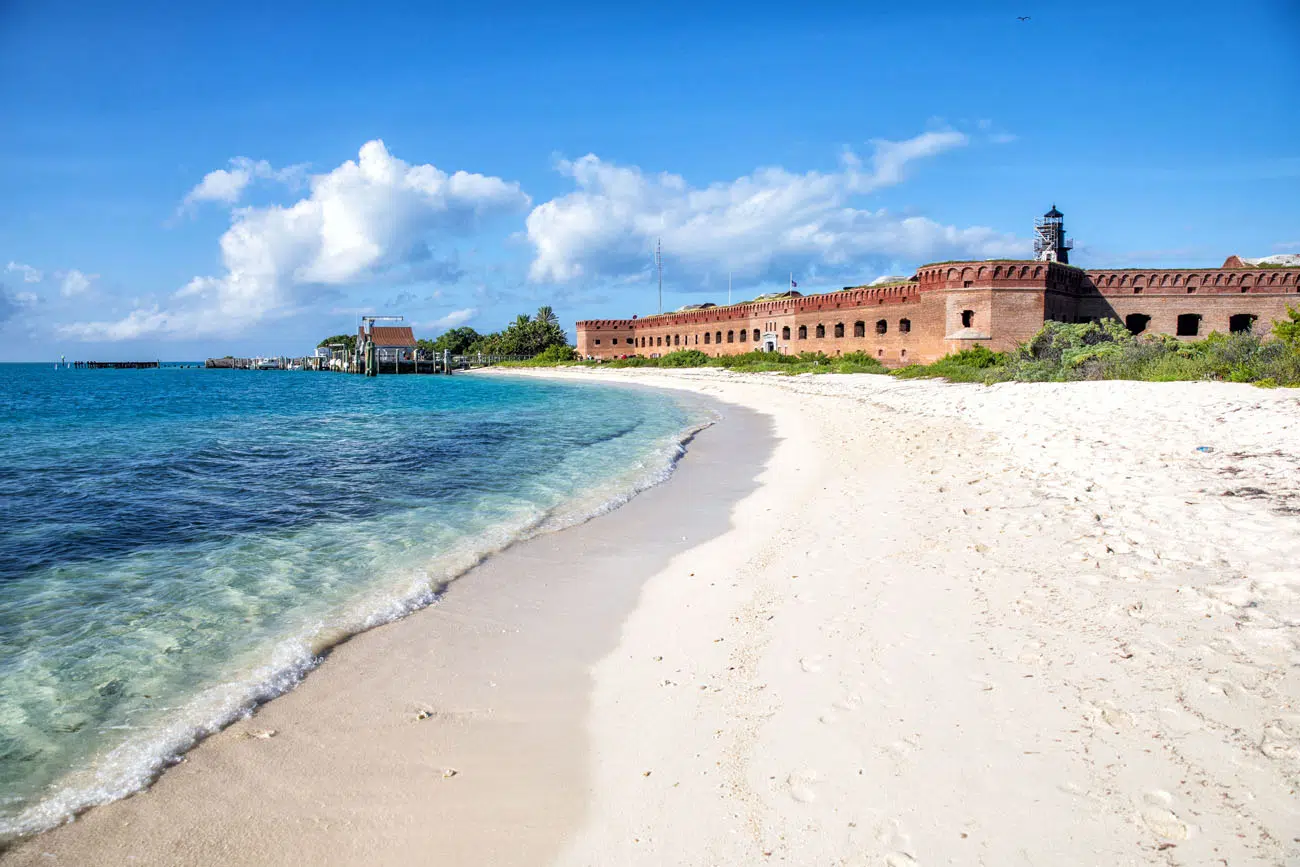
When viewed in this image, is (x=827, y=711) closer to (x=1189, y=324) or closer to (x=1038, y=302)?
(x=1038, y=302)

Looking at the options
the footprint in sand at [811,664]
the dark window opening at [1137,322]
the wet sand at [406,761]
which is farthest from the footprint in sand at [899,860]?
the dark window opening at [1137,322]

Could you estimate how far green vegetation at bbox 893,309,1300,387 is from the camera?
44.1ft

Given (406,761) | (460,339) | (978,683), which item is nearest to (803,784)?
(978,683)

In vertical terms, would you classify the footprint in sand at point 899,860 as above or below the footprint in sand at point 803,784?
above

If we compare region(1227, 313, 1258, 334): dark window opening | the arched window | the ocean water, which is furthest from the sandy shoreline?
region(1227, 313, 1258, 334): dark window opening

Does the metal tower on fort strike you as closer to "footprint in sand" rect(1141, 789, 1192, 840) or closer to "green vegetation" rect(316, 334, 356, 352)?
"footprint in sand" rect(1141, 789, 1192, 840)

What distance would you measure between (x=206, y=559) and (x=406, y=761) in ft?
16.3

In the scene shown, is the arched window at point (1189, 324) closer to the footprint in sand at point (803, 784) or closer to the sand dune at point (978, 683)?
the sand dune at point (978, 683)

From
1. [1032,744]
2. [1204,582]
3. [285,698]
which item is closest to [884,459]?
[1204,582]

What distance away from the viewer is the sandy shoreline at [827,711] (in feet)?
8.86

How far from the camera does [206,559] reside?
695 cm

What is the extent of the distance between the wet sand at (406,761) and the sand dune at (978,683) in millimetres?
312

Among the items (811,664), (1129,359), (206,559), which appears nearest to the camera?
(811,664)

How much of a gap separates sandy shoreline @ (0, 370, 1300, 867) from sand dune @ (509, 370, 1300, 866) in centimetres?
2
